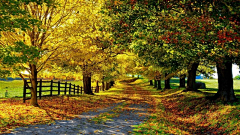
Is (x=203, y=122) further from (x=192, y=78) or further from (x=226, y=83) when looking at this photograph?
(x=192, y=78)

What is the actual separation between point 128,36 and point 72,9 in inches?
214

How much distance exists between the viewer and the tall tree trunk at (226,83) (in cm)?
1566

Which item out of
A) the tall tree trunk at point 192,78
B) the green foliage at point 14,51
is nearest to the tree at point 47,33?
the green foliage at point 14,51

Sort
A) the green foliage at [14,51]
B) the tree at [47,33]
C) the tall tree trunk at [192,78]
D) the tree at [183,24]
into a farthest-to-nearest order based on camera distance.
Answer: the tall tree trunk at [192,78], the tree at [47,33], the green foliage at [14,51], the tree at [183,24]

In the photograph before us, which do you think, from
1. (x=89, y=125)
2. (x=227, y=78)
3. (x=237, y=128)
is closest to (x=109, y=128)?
(x=89, y=125)

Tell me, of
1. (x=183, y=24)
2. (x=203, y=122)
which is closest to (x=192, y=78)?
(x=203, y=122)

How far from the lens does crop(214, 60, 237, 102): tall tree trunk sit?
15657 millimetres

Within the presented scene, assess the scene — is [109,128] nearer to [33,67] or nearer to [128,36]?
[128,36]

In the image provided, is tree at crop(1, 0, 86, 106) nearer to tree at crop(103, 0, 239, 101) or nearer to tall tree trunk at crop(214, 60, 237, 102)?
tree at crop(103, 0, 239, 101)

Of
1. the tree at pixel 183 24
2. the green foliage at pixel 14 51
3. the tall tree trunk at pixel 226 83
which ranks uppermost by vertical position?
the tree at pixel 183 24

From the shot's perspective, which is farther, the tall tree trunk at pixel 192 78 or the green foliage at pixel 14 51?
the tall tree trunk at pixel 192 78

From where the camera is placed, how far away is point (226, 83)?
628 inches

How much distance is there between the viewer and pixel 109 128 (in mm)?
10875

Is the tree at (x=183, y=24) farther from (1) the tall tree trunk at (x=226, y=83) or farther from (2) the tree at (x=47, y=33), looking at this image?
(2) the tree at (x=47, y=33)
